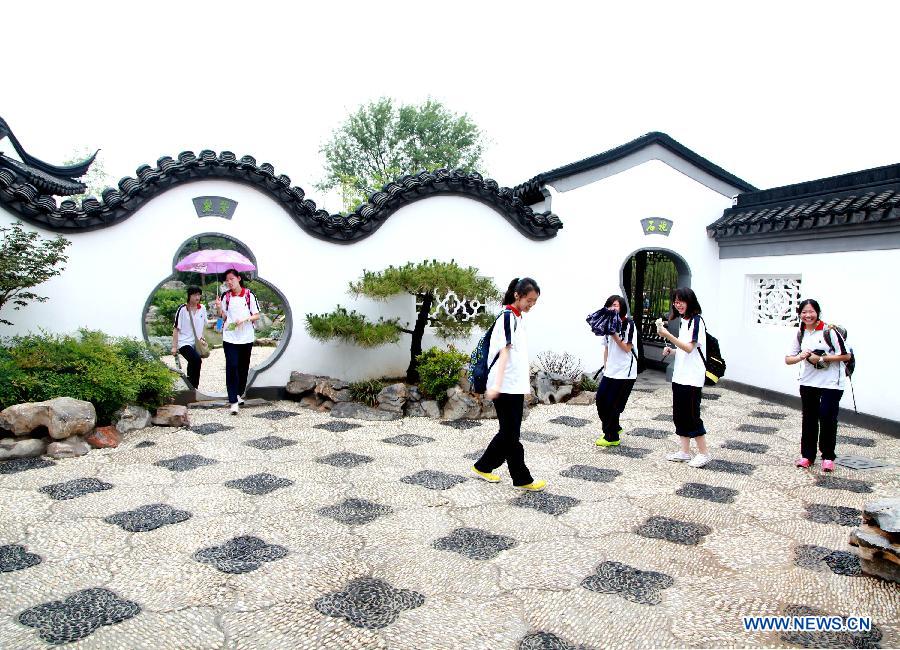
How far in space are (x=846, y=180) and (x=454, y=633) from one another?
8.19m

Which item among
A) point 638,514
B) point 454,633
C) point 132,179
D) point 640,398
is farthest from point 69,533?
point 640,398

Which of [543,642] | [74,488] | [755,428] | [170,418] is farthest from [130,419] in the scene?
[755,428]

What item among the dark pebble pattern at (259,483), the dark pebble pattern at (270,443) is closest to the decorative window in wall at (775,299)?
the dark pebble pattern at (270,443)

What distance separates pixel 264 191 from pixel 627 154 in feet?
18.3

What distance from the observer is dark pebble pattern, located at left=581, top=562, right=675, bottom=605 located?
132 inches

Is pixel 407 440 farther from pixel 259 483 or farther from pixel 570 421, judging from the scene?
pixel 570 421

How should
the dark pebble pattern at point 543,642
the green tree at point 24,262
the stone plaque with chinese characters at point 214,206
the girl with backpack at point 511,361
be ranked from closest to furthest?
the dark pebble pattern at point 543,642 < the girl with backpack at point 511,361 < the green tree at point 24,262 < the stone plaque with chinese characters at point 214,206

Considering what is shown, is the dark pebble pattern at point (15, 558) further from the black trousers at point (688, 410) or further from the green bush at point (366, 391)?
the black trousers at point (688, 410)

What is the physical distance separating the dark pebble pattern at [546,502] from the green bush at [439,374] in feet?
9.83

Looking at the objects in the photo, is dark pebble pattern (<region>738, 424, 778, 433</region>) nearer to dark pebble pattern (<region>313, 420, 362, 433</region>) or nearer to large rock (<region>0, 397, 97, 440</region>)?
dark pebble pattern (<region>313, 420, 362, 433</region>)

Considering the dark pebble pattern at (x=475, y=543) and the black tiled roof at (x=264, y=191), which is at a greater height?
the black tiled roof at (x=264, y=191)

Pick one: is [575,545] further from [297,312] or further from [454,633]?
[297,312]

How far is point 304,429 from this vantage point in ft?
23.2

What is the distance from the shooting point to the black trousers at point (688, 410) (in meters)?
5.80
